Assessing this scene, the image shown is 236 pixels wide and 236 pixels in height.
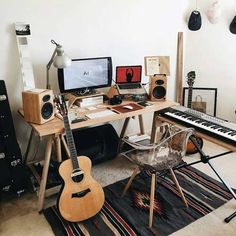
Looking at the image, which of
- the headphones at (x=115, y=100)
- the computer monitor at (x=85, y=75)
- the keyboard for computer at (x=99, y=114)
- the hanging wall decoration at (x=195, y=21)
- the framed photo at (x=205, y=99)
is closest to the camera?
the keyboard for computer at (x=99, y=114)

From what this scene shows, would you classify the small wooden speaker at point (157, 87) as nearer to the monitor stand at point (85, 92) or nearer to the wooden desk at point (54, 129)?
the wooden desk at point (54, 129)

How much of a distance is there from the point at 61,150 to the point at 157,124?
3.09ft

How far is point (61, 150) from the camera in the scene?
2.41m

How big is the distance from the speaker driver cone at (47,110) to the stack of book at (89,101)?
39cm

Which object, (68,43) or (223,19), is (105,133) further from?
(223,19)

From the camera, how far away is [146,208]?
2.09m

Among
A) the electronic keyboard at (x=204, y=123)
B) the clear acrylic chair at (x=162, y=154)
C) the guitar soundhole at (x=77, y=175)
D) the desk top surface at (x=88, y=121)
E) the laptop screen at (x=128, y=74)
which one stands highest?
the laptop screen at (x=128, y=74)

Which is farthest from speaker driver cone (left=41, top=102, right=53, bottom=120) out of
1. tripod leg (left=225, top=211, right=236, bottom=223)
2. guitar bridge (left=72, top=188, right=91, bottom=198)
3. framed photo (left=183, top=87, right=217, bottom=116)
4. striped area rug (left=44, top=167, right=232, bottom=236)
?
framed photo (left=183, top=87, right=217, bottom=116)

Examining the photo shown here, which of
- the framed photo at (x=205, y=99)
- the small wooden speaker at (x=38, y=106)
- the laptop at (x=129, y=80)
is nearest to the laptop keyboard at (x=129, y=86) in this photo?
the laptop at (x=129, y=80)

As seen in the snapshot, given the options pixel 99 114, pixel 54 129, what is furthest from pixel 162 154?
pixel 54 129

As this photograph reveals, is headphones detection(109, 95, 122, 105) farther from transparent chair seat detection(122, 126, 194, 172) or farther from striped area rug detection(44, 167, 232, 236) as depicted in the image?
striped area rug detection(44, 167, 232, 236)

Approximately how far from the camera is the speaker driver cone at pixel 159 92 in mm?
2560

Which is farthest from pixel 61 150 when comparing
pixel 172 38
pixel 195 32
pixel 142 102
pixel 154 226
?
pixel 195 32

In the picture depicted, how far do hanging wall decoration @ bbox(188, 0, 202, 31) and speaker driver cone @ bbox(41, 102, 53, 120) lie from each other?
2057 millimetres
